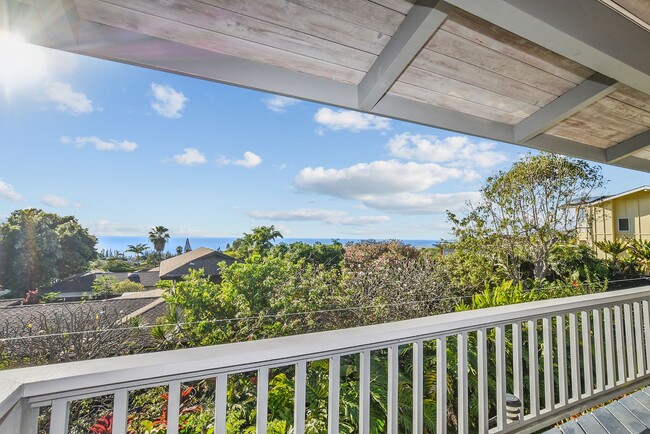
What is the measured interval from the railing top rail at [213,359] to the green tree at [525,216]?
423cm

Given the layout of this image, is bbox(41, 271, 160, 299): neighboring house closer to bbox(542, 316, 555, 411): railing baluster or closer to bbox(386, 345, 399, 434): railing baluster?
bbox(386, 345, 399, 434): railing baluster

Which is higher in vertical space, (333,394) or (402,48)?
(402,48)

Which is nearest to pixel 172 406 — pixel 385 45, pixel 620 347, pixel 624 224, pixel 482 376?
pixel 482 376

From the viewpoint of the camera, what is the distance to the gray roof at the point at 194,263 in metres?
2.28

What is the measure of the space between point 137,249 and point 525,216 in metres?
6.04

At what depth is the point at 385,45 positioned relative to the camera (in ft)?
4.71

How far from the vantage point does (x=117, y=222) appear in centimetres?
237

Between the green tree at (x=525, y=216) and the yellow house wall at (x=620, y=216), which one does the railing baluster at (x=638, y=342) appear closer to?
the green tree at (x=525, y=216)

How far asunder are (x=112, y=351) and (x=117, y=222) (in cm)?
95

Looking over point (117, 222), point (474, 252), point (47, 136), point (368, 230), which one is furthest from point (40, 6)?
point (474, 252)

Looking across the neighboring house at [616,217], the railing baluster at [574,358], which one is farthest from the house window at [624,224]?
the railing baluster at [574,358]

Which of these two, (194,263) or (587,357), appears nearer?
(587,357)

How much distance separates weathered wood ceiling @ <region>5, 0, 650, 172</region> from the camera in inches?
43.8

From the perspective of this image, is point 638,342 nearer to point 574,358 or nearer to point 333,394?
point 574,358
